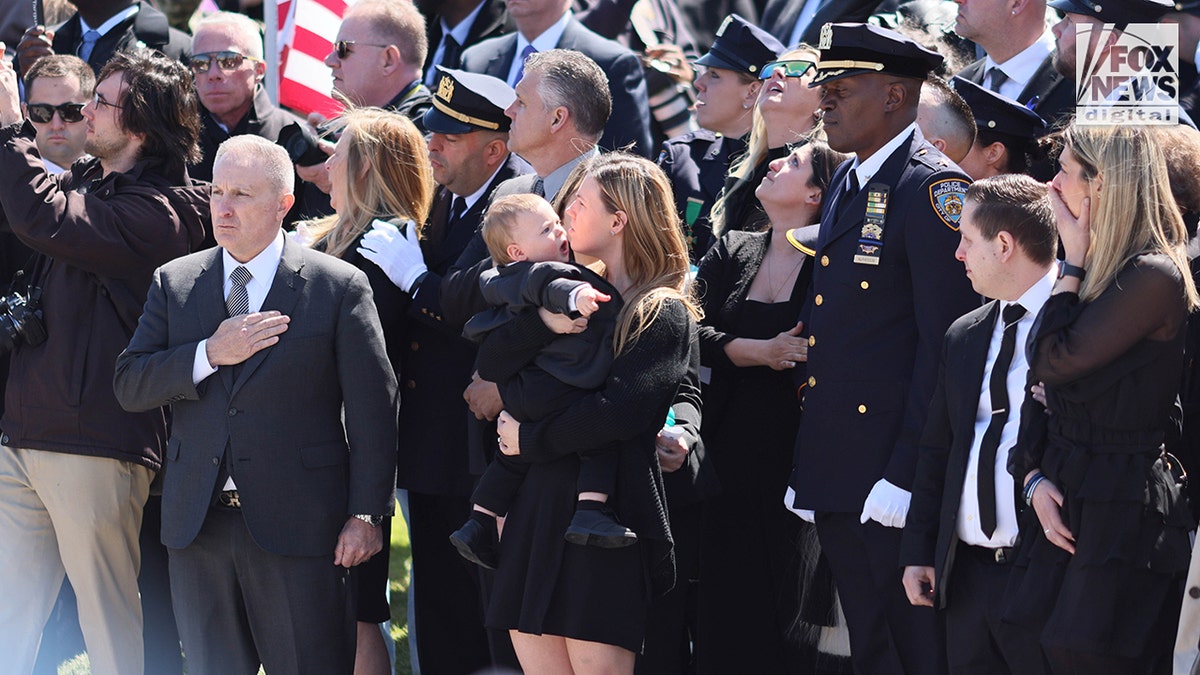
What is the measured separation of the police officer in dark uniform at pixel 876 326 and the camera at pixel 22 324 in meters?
2.74

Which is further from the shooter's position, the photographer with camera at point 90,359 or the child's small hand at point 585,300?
the photographer with camera at point 90,359

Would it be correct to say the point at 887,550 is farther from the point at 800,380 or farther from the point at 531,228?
the point at 531,228

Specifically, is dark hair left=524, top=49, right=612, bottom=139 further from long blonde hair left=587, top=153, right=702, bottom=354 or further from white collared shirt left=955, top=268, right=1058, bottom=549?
white collared shirt left=955, top=268, right=1058, bottom=549

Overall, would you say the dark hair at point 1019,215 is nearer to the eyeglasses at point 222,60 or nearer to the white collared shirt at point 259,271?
the white collared shirt at point 259,271

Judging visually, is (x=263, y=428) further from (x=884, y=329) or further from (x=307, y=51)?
(x=307, y=51)

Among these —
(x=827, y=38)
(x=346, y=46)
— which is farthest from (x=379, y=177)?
(x=827, y=38)

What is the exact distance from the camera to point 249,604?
4641 millimetres

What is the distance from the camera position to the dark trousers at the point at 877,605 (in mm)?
4297

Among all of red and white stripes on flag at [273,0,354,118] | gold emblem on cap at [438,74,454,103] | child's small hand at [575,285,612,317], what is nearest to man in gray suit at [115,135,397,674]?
gold emblem on cap at [438,74,454,103]

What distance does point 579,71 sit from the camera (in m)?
5.42

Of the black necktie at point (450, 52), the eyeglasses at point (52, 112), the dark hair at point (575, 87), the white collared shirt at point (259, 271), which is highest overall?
the dark hair at point (575, 87)

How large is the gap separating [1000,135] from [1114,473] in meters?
1.69

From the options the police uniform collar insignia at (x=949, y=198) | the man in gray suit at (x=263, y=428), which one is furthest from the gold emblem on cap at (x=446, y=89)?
the police uniform collar insignia at (x=949, y=198)

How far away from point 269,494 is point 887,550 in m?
1.91
